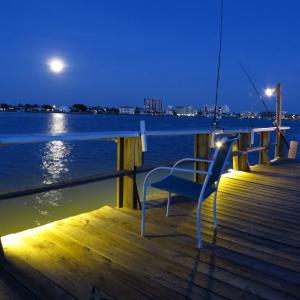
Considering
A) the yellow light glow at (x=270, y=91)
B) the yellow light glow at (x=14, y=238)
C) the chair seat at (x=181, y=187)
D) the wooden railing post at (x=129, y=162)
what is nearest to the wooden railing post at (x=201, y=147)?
the wooden railing post at (x=129, y=162)

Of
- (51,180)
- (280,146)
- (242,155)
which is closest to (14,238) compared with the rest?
(242,155)

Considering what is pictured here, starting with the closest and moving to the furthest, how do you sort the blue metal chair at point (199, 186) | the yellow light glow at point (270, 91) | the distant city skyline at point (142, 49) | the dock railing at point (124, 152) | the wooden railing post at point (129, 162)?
the dock railing at point (124, 152), the blue metal chair at point (199, 186), the wooden railing post at point (129, 162), the yellow light glow at point (270, 91), the distant city skyline at point (142, 49)

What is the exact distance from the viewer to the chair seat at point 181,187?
2.66 m

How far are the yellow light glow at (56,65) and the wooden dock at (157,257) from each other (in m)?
3.86

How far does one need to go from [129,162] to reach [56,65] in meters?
3.65

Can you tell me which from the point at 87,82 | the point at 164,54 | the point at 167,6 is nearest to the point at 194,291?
the point at 167,6

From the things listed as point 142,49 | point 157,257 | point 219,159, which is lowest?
point 157,257

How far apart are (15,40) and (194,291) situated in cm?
6725

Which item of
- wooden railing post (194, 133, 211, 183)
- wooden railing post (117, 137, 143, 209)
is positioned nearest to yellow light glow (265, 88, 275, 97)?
wooden railing post (194, 133, 211, 183)

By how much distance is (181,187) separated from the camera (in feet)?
9.32

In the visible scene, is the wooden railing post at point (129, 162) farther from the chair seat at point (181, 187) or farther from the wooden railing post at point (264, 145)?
the wooden railing post at point (264, 145)

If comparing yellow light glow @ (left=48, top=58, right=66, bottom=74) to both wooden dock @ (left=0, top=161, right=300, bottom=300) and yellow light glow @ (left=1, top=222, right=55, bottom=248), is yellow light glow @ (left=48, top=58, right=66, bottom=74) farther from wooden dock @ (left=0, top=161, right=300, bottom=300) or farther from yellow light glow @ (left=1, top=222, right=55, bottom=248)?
yellow light glow @ (left=1, top=222, right=55, bottom=248)

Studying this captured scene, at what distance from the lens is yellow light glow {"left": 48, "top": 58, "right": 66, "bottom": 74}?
245 inches

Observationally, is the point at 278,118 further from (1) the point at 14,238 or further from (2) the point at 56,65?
(1) the point at 14,238
